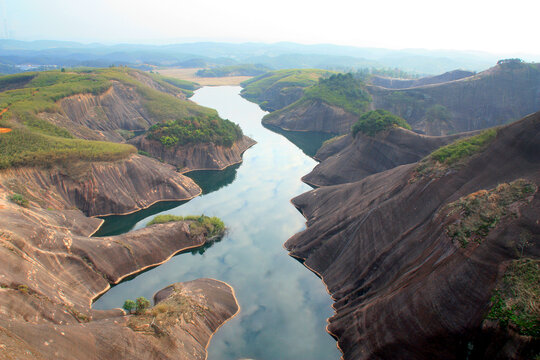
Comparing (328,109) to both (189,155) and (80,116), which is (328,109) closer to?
(189,155)

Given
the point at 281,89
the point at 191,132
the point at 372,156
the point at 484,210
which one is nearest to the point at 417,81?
the point at 281,89

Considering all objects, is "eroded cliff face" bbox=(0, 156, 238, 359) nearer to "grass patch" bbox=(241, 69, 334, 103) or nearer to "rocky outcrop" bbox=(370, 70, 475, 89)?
"grass patch" bbox=(241, 69, 334, 103)

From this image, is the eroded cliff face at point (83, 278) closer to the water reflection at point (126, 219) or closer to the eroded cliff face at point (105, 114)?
the water reflection at point (126, 219)

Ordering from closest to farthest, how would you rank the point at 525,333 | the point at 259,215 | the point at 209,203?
the point at 525,333, the point at 259,215, the point at 209,203

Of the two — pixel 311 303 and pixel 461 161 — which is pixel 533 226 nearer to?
pixel 461 161

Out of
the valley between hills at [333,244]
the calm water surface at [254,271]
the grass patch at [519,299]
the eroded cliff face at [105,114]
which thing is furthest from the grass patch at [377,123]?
the eroded cliff face at [105,114]

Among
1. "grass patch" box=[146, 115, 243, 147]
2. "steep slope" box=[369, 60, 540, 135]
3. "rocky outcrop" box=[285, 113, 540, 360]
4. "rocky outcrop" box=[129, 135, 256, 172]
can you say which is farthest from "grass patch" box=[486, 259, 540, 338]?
"steep slope" box=[369, 60, 540, 135]

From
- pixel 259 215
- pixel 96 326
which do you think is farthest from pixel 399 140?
pixel 96 326
